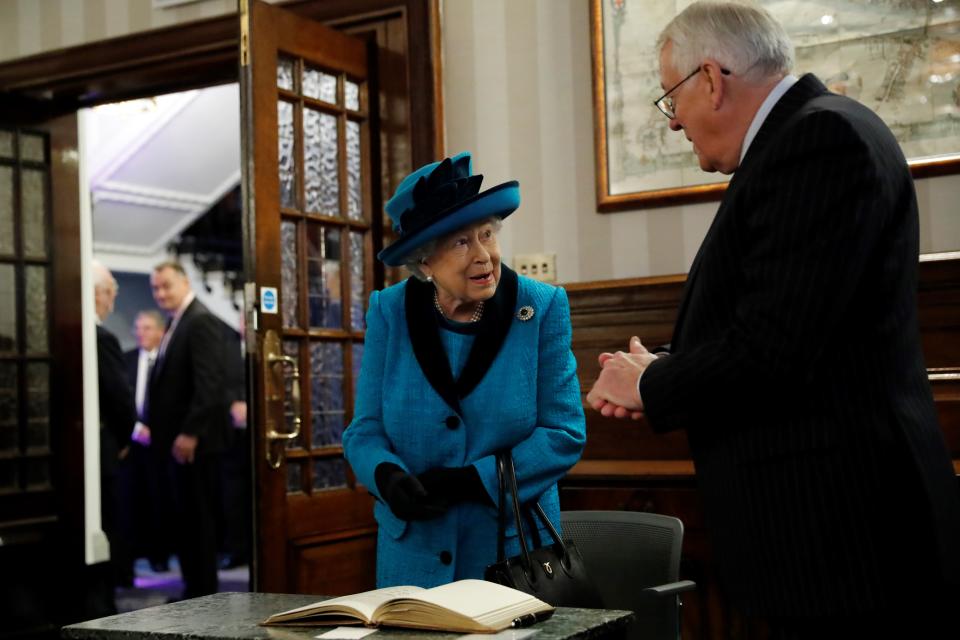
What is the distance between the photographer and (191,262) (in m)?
10.8

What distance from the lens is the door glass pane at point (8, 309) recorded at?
5.36 metres

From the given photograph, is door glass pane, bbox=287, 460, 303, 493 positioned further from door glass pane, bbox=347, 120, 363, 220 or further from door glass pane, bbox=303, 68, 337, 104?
door glass pane, bbox=303, 68, 337, 104

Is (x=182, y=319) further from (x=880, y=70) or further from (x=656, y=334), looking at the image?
(x=880, y=70)

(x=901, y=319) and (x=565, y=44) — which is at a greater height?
(x=565, y=44)

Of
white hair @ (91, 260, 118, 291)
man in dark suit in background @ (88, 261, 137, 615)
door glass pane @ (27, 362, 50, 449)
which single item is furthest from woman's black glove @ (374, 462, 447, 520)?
white hair @ (91, 260, 118, 291)

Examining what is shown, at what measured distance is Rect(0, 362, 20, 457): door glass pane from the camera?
5.34 metres

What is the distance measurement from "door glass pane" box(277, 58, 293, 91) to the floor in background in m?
3.10

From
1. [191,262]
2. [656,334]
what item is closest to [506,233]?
[656,334]

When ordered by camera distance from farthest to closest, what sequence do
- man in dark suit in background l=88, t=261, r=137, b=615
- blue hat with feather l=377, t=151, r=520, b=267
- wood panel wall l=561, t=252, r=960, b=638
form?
man in dark suit in background l=88, t=261, r=137, b=615 < wood panel wall l=561, t=252, r=960, b=638 < blue hat with feather l=377, t=151, r=520, b=267

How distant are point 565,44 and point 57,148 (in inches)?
110

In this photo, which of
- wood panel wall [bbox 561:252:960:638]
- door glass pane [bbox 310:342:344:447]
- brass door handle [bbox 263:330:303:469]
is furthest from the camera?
door glass pane [bbox 310:342:344:447]

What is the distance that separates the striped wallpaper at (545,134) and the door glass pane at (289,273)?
0.70 metres

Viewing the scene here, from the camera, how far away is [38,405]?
5.47 meters

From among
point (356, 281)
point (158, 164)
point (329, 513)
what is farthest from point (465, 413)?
point (158, 164)
